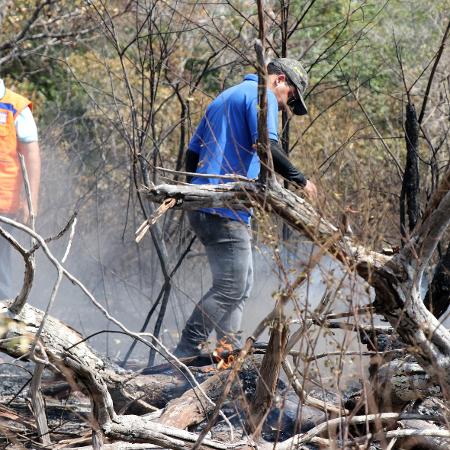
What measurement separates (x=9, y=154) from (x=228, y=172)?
1.48 metres

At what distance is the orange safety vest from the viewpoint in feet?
18.1

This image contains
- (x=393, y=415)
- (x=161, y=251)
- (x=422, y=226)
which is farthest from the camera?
(x=161, y=251)

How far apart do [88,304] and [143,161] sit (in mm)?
2658

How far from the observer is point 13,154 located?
5637 mm

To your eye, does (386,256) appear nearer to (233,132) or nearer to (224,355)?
(224,355)

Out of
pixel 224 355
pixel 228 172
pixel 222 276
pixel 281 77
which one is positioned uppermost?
pixel 281 77

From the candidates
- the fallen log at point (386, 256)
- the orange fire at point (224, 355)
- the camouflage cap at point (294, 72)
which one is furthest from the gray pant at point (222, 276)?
the fallen log at point (386, 256)

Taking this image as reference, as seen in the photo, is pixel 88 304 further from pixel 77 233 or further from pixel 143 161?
pixel 143 161

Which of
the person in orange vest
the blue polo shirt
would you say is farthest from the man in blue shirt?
the person in orange vest

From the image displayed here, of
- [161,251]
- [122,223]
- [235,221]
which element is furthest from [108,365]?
[122,223]

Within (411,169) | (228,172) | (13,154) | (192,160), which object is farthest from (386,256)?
(13,154)

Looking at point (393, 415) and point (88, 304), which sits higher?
point (393, 415)

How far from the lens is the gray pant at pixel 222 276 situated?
5176 millimetres

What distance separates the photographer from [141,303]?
7500 mm
